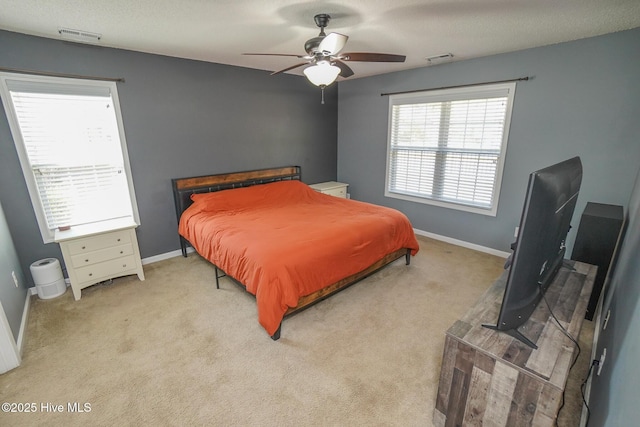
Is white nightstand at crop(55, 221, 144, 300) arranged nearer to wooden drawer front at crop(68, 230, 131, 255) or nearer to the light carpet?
wooden drawer front at crop(68, 230, 131, 255)

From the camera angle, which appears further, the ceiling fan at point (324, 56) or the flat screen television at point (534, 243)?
the ceiling fan at point (324, 56)

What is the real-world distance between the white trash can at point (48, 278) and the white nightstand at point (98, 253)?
0.18 metres

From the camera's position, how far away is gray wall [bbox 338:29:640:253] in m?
2.60

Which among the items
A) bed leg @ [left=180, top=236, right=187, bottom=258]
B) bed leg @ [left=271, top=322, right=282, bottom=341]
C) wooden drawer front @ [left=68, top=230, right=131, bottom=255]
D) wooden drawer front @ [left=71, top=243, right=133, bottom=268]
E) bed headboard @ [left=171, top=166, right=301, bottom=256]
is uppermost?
bed headboard @ [left=171, top=166, right=301, bottom=256]

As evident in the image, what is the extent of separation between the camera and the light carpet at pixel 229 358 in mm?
1634

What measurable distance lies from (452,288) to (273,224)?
6.47ft

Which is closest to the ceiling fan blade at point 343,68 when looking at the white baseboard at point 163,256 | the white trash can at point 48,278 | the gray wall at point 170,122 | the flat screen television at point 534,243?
the flat screen television at point 534,243

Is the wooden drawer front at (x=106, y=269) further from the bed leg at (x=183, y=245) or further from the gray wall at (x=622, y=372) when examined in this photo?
the gray wall at (x=622, y=372)

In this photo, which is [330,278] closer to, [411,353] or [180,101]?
[411,353]

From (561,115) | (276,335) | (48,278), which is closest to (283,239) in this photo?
(276,335)

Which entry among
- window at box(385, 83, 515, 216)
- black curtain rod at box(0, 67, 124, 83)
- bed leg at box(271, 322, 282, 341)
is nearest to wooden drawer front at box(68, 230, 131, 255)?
black curtain rod at box(0, 67, 124, 83)

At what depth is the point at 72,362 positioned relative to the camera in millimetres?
1990

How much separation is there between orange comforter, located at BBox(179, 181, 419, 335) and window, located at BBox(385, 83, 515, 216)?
122 centimetres

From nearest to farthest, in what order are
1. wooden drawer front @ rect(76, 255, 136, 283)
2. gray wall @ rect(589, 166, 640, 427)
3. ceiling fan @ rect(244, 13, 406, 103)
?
gray wall @ rect(589, 166, 640, 427) → ceiling fan @ rect(244, 13, 406, 103) → wooden drawer front @ rect(76, 255, 136, 283)
